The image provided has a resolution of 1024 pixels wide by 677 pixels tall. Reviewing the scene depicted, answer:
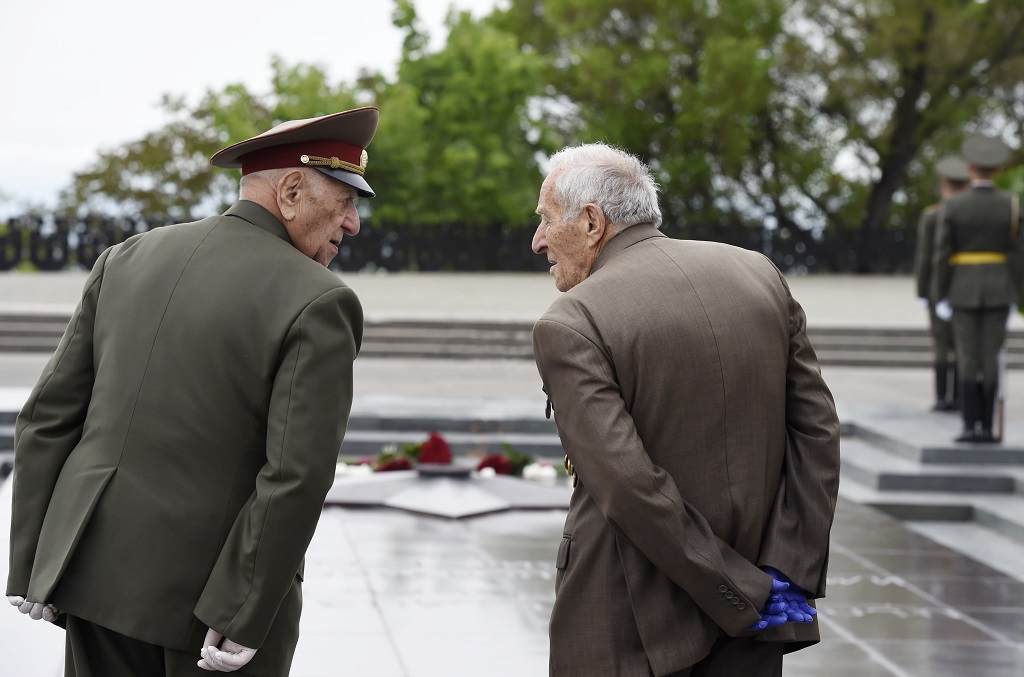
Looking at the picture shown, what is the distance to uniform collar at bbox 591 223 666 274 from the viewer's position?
2.47 meters

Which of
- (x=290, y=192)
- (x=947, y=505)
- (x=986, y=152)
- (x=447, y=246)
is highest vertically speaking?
(x=986, y=152)

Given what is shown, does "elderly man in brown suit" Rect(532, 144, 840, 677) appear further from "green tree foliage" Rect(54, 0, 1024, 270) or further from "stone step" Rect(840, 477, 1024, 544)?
"green tree foliage" Rect(54, 0, 1024, 270)

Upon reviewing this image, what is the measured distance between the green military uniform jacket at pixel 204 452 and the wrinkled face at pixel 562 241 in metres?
0.42

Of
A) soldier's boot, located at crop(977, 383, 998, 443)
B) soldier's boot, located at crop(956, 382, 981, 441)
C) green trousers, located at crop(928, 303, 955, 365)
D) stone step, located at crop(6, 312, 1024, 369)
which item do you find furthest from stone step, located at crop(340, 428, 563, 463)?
stone step, located at crop(6, 312, 1024, 369)

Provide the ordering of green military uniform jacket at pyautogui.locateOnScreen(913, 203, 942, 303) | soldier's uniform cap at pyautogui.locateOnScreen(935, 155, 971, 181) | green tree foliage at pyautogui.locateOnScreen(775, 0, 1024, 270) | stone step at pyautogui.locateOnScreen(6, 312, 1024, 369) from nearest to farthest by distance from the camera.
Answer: soldier's uniform cap at pyautogui.locateOnScreen(935, 155, 971, 181), green military uniform jacket at pyautogui.locateOnScreen(913, 203, 942, 303), stone step at pyautogui.locateOnScreen(6, 312, 1024, 369), green tree foliage at pyautogui.locateOnScreen(775, 0, 1024, 270)

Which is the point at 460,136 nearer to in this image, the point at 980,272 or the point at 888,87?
the point at 888,87

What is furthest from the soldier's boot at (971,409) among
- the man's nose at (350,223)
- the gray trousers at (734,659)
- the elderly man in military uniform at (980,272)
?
the man's nose at (350,223)

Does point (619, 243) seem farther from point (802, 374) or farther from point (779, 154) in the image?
point (779, 154)

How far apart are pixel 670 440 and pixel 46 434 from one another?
1.17 m

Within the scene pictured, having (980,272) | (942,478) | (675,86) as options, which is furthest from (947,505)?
(675,86)

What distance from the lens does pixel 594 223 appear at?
2484 mm

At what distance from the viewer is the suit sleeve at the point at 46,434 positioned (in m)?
2.38

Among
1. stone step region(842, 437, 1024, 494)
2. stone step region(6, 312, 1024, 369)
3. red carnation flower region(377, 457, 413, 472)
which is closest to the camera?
red carnation flower region(377, 457, 413, 472)

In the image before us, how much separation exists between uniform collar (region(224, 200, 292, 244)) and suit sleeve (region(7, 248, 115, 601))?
32cm
